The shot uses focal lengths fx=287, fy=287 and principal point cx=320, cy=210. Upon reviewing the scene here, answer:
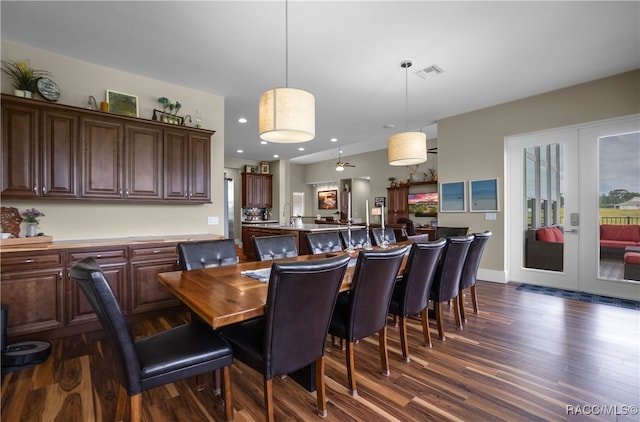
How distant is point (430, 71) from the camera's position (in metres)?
3.52

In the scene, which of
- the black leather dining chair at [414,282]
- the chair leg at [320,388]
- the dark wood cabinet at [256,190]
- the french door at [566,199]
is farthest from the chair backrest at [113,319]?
the dark wood cabinet at [256,190]

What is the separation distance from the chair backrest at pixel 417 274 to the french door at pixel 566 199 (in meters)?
3.15

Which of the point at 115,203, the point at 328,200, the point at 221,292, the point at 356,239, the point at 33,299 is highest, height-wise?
the point at 328,200

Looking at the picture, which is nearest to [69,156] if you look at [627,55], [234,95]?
[234,95]

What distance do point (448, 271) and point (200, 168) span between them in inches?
127

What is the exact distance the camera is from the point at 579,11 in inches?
98.4

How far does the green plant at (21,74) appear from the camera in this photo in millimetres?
2811

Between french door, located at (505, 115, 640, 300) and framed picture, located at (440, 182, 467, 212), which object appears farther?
framed picture, located at (440, 182, 467, 212)

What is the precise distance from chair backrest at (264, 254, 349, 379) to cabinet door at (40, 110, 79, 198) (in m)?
2.90

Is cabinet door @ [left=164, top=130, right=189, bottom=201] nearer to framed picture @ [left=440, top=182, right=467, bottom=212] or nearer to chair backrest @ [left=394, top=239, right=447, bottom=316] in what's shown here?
chair backrest @ [left=394, top=239, right=447, bottom=316]

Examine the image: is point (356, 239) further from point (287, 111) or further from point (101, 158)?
point (101, 158)

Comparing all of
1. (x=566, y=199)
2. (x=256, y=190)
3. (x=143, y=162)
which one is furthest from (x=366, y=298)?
(x=256, y=190)

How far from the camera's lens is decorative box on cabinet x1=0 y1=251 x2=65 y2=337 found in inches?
97.7

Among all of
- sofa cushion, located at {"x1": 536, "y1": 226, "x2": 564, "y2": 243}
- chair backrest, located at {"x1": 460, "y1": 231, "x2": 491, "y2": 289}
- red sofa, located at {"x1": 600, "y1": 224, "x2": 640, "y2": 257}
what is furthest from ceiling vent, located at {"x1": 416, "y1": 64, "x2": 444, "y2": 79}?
red sofa, located at {"x1": 600, "y1": 224, "x2": 640, "y2": 257}
